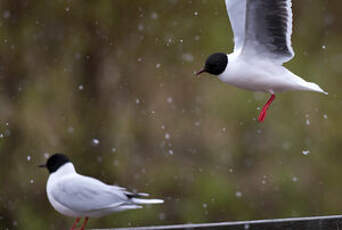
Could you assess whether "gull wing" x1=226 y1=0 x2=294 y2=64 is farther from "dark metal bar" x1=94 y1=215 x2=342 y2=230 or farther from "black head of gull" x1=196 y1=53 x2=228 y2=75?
"dark metal bar" x1=94 y1=215 x2=342 y2=230

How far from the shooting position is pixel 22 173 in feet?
17.1

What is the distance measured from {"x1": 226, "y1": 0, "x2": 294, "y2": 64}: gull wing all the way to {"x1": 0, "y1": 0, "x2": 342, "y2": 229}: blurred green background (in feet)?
8.16

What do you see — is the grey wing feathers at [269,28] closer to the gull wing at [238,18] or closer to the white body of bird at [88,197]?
the gull wing at [238,18]

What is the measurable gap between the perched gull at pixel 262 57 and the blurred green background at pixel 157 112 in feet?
8.20

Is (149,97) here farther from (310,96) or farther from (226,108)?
(310,96)

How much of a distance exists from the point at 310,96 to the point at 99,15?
1525mm

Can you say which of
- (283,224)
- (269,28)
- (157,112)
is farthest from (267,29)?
(157,112)

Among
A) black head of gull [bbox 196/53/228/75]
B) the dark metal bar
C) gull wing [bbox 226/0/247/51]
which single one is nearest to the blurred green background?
gull wing [bbox 226/0/247/51]

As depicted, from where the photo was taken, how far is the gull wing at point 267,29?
96.7 inches

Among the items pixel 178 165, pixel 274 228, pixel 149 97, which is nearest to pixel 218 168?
pixel 178 165

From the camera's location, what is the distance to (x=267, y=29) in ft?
8.29

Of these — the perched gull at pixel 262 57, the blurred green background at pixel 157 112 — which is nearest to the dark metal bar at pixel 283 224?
the perched gull at pixel 262 57

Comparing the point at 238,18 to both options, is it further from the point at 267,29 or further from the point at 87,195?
the point at 87,195

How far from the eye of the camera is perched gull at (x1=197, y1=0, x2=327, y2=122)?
7.95ft
